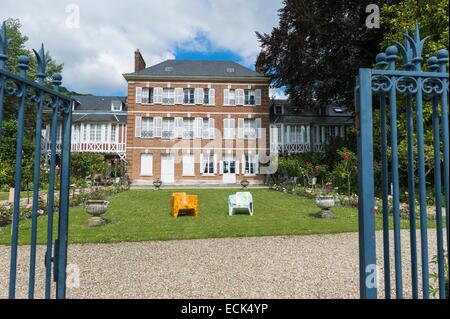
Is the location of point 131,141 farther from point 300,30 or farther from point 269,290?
point 269,290

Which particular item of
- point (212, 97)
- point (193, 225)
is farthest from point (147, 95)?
point (193, 225)

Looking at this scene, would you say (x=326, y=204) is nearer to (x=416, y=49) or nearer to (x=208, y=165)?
(x=416, y=49)

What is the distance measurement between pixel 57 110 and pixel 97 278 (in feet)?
8.17

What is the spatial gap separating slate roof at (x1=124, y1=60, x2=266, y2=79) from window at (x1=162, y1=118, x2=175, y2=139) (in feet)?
11.3

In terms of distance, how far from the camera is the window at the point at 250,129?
25047 millimetres

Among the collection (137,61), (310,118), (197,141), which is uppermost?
(137,61)

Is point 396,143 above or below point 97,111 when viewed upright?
below

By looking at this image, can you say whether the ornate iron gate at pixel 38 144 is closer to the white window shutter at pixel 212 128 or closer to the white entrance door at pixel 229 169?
the white entrance door at pixel 229 169

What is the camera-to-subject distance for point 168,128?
24.8 meters

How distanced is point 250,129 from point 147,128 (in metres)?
7.83

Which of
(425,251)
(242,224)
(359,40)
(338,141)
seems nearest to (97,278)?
(425,251)

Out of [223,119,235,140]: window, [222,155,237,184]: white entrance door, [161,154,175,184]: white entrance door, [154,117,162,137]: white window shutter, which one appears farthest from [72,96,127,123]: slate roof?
[222,155,237,184]: white entrance door

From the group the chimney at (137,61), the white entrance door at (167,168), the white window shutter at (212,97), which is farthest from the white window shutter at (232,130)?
the chimney at (137,61)
